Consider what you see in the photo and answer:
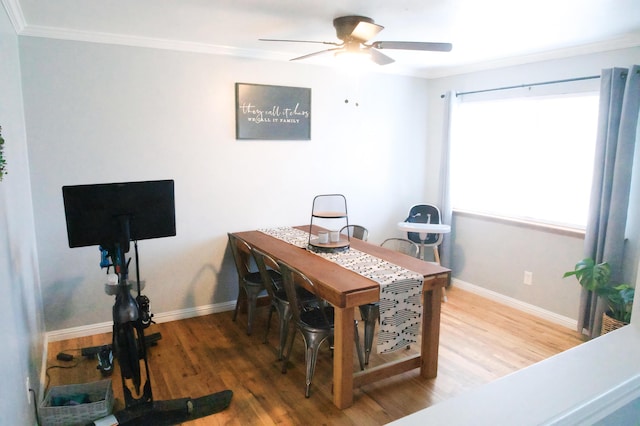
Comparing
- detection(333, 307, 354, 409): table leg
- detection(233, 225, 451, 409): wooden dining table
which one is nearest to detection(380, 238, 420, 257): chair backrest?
detection(233, 225, 451, 409): wooden dining table

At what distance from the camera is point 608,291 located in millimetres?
3062

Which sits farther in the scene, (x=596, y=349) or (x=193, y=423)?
(x=193, y=423)

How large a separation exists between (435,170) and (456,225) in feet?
2.35

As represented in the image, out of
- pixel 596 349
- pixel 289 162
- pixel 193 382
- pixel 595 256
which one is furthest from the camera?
pixel 289 162

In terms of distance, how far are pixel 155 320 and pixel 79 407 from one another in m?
1.41

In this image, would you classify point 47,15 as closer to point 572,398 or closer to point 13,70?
point 13,70

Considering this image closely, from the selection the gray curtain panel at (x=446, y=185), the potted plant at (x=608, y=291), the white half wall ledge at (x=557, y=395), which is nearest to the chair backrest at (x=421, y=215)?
the gray curtain panel at (x=446, y=185)

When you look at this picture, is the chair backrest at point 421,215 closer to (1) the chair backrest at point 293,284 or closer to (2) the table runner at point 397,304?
(2) the table runner at point 397,304

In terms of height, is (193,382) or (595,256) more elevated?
(595,256)

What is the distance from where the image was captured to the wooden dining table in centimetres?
242

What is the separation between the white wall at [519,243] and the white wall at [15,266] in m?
3.97

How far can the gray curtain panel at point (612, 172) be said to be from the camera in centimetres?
309

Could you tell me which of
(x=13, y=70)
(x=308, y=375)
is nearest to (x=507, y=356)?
(x=308, y=375)

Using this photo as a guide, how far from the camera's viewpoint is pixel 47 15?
273 centimetres
